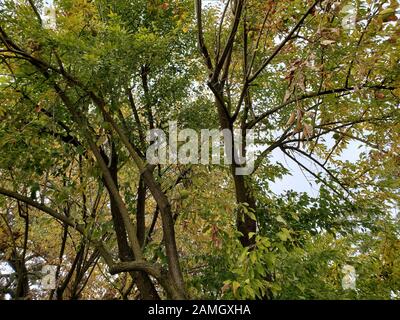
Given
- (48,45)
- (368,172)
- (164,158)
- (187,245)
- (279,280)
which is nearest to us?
(48,45)

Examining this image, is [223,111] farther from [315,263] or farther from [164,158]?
[315,263]

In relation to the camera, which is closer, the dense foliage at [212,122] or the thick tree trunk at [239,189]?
the dense foliage at [212,122]

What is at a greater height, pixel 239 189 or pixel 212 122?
pixel 212 122

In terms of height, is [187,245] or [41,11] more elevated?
[41,11]

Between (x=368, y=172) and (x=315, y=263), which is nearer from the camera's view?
(x=315, y=263)

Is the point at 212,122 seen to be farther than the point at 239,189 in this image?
Yes

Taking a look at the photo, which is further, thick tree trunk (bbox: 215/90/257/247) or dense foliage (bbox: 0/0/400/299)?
thick tree trunk (bbox: 215/90/257/247)

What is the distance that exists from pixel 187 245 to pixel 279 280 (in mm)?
2987

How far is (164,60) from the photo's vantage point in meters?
5.56
